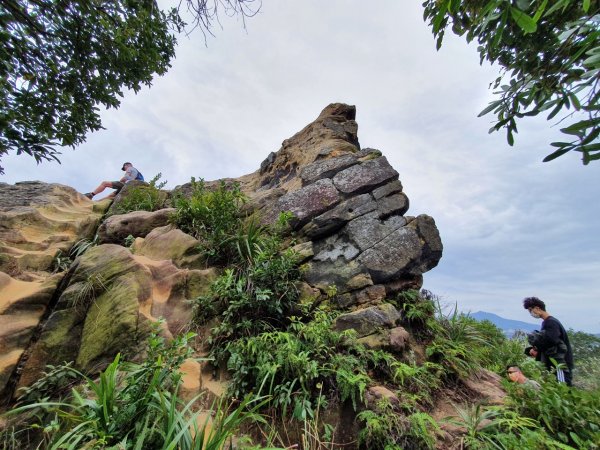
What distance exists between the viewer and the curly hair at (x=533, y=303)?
481 cm

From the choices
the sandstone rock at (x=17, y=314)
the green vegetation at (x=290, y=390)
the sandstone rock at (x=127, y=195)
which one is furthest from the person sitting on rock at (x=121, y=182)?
the green vegetation at (x=290, y=390)

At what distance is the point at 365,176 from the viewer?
5.50 m

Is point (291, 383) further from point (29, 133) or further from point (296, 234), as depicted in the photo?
point (29, 133)

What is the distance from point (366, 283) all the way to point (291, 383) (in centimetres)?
172

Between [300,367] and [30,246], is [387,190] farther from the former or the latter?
[30,246]

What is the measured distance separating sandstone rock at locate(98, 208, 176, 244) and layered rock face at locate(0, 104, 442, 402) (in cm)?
2

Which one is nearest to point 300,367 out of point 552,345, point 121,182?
point 552,345

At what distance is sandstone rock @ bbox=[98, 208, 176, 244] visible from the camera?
5.46 metres

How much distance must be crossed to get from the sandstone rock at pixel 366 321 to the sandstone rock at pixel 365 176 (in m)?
2.20

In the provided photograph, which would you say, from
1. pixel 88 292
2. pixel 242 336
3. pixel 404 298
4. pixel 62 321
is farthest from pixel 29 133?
pixel 404 298

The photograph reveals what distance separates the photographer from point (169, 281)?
4262 mm

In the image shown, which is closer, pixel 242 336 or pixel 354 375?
pixel 354 375

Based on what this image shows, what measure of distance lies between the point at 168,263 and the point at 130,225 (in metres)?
1.67

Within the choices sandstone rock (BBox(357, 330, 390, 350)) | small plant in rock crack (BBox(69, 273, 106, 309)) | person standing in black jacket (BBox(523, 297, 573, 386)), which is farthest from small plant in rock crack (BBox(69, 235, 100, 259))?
person standing in black jacket (BBox(523, 297, 573, 386))
